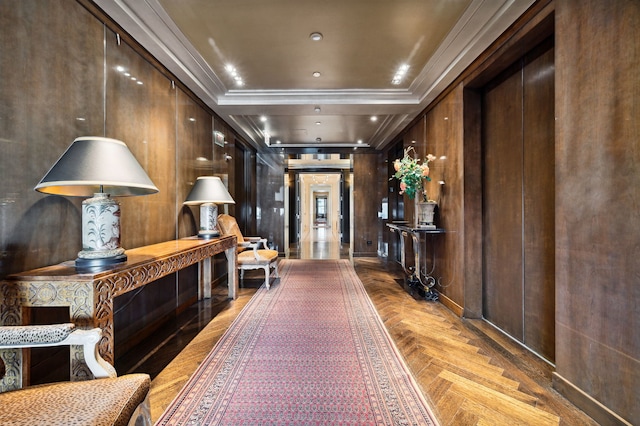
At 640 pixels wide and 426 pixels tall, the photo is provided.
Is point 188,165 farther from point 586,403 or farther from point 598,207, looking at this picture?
point 586,403

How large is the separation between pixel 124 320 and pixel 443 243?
12.1 ft

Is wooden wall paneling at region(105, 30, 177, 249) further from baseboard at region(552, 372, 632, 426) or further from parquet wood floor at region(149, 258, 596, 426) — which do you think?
baseboard at region(552, 372, 632, 426)

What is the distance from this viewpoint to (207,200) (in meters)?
3.44

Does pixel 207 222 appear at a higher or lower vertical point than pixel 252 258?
higher

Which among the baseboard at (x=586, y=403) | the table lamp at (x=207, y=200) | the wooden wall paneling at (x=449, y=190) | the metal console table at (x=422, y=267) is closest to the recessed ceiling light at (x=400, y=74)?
the wooden wall paneling at (x=449, y=190)

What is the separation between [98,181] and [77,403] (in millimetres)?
1088

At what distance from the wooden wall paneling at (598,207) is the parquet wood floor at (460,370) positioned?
245 millimetres

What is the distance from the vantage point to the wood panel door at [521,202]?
90.1 inches

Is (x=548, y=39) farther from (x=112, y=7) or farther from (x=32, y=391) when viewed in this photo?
(x=32, y=391)

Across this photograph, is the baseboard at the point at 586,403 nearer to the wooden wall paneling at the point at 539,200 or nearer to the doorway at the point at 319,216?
the wooden wall paneling at the point at 539,200

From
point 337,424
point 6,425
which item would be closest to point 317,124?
point 337,424

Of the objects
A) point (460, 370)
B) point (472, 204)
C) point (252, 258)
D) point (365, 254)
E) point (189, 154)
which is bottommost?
point (460, 370)

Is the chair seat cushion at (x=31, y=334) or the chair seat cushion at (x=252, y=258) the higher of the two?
the chair seat cushion at (x=31, y=334)

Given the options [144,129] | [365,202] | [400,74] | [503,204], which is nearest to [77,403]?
[144,129]
